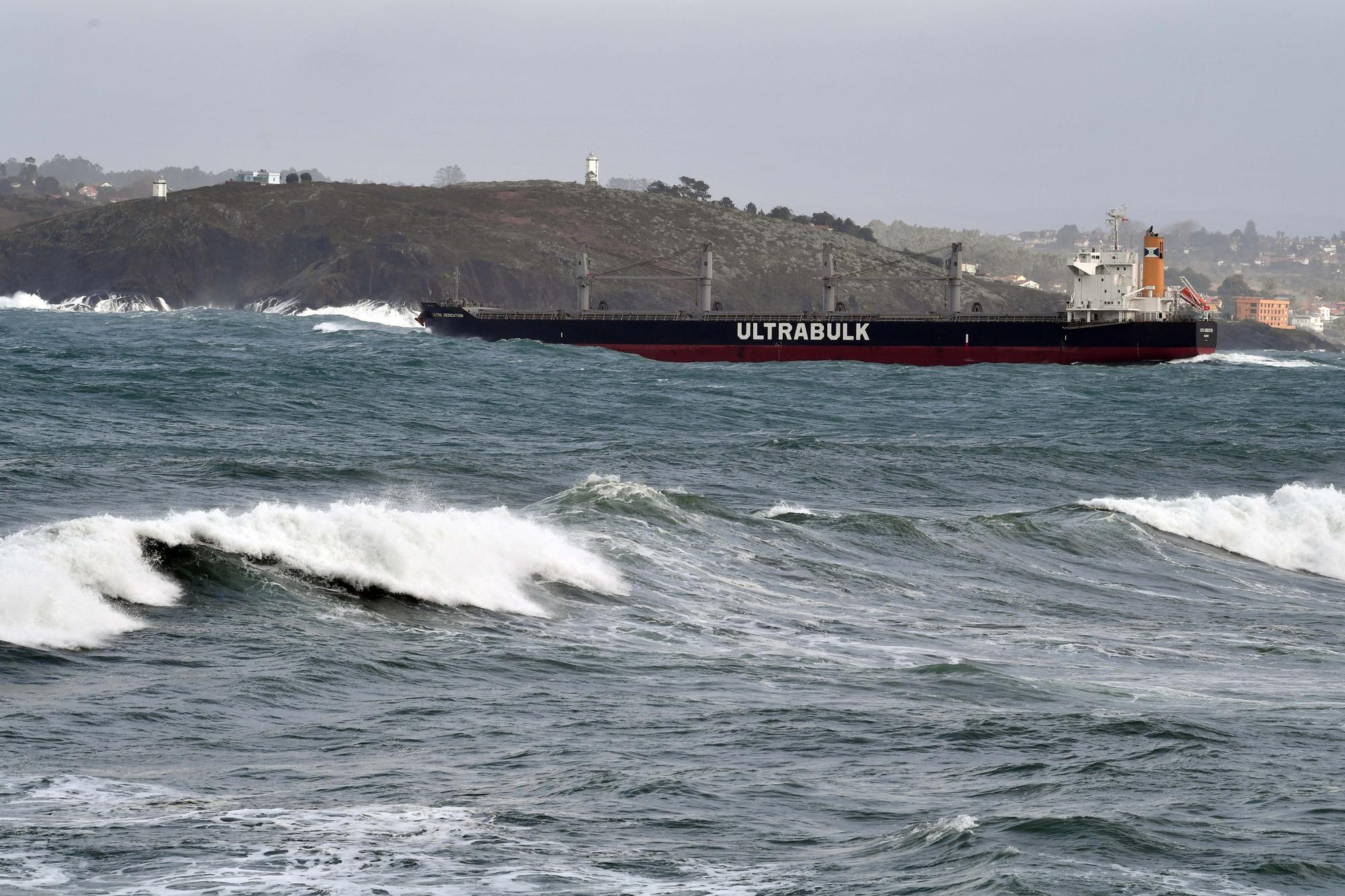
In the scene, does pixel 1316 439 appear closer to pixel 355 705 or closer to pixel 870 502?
pixel 870 502

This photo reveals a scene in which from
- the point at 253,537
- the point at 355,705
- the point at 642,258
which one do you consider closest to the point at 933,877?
the point at 355,705

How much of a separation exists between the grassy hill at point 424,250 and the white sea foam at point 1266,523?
411ft

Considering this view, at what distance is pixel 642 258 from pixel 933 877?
158997mm

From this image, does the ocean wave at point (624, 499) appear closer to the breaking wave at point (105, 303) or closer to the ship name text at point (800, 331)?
the ship name text at point (800, 331)

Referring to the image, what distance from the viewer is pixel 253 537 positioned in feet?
55.1

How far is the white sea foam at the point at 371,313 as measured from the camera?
441 feet

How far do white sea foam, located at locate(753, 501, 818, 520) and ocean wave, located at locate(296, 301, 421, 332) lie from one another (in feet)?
351

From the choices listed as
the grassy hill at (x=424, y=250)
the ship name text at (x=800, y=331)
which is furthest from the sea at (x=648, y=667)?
the grassy hill at (x=424, y=250)

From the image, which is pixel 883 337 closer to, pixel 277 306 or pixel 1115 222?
pixel 1115 222

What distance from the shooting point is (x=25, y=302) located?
159250 mm

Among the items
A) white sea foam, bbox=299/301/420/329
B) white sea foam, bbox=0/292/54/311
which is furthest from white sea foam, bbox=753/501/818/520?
white sea foam, bbox=0/292/54/311

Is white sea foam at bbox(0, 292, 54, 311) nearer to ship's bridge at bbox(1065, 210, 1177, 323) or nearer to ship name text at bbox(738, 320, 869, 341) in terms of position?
ship name text at bbox(738, 320, 869, 341)

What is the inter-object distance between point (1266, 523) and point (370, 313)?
124 meters

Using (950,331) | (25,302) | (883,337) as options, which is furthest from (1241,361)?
(25,302)
